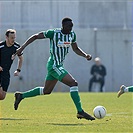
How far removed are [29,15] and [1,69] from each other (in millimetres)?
23444

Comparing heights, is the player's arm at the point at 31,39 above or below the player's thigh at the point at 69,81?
above

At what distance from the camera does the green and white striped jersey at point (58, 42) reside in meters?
13.0

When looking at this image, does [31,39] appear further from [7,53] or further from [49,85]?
[7,53]

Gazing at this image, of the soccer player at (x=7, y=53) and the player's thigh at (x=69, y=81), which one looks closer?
the player's thigh at (x=69, y=81)

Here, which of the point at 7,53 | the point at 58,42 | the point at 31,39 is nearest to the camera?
the point at 31,39

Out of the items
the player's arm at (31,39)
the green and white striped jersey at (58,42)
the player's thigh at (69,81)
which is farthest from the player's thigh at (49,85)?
the player's arm at (31,39)

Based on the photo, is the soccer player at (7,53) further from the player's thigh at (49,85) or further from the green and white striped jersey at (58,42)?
the green and white striped jersey at (58,42)

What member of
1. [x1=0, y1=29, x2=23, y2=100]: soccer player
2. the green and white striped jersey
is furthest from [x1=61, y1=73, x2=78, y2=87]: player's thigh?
[x1=0, y1=29, x2=23, y2=100]: soccer player

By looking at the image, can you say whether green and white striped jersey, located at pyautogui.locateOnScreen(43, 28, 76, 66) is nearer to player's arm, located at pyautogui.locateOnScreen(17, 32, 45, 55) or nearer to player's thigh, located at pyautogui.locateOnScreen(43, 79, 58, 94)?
player's arm, located at pyautogui.locateOnScreen(17, 32, 45, 55)

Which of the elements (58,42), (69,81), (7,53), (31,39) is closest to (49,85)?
(69,81)

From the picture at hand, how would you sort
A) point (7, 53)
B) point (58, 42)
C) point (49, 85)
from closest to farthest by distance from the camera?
point (58, 42)
point (49, 85)
point (7, 53)

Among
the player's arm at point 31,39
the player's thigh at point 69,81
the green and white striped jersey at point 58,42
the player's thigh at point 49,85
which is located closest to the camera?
the player's thigh at point 69,81

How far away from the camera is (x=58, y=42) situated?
13062 millimetres

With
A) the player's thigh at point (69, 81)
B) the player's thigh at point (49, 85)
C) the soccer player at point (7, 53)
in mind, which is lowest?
the player's thigh at point (49, 85)
